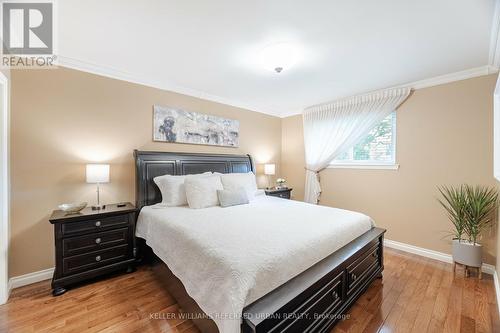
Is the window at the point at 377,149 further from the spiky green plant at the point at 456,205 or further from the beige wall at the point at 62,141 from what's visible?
the beige wall at the point at 62,141

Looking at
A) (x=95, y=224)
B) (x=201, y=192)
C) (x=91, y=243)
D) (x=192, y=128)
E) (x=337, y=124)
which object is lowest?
(x=91, y=243)

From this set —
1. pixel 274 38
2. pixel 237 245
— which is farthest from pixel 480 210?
pixel 274 38

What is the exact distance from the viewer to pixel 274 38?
2.02 metres

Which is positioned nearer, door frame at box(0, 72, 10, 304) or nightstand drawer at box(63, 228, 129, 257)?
door frame at box(0, 72, 10, 304)

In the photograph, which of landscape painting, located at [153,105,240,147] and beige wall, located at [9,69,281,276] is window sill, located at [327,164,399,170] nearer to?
landscape painting, located at [153,105,240,147]

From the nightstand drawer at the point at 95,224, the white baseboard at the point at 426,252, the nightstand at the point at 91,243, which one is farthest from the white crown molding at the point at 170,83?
the white baseboard at the point at 426,252

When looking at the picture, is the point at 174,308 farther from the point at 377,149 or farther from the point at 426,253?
the point at 377,149

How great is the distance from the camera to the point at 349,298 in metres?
1.82

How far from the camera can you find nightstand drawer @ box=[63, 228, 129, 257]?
2.11 m

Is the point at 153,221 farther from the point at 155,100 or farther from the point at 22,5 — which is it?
the point at 22,5

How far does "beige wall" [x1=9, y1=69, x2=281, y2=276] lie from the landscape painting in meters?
0.14

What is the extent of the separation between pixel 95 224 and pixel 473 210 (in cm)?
415

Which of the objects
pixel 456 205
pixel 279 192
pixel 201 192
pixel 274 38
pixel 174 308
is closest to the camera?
pixel 174 308

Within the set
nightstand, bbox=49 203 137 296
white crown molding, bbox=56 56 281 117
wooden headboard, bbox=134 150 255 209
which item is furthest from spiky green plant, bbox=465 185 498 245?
nightstand, bbox=49 203 137 296
